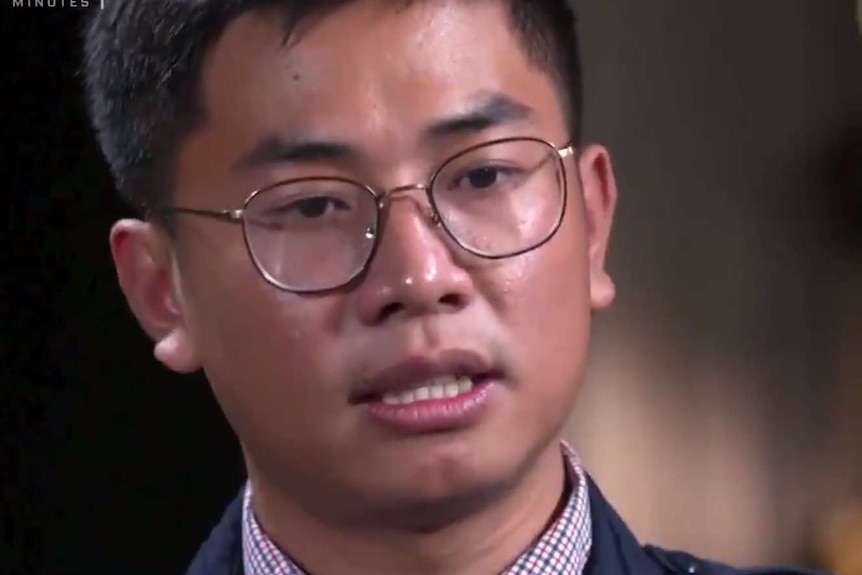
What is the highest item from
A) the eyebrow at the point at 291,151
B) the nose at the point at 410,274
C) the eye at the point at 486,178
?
the eyebrow at the point at 291,151

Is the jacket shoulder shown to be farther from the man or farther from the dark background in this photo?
the dark background

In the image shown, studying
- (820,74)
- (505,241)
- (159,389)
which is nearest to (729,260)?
(820,74)

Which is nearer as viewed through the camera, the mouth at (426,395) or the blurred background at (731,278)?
the mouth at (426,395)

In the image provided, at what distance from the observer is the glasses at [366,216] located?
29.5 inches

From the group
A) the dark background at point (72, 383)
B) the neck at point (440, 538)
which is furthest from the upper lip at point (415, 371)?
the dark background at point (72, 383)

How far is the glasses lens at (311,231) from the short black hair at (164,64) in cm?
10

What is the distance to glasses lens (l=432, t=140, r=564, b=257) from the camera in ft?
2.48

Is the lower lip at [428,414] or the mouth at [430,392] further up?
the mouth at [430,392]

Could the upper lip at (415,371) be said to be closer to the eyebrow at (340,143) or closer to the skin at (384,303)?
the skin at (384,303)

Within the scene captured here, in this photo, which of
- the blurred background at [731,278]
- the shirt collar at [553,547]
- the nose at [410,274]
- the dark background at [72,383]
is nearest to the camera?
the nose at [410,274]

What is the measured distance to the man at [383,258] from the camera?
74 cm

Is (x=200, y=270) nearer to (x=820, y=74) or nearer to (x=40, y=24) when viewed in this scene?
(x=40, y=24)

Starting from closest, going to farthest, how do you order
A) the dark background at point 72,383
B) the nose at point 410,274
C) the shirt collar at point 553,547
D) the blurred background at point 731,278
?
the nose at point 410,274
the shirt collar at point 553,547
the dark background at point 72,383
the blurred background at point 731,278

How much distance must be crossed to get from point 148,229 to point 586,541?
0.42 m
